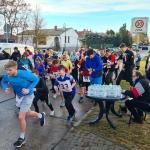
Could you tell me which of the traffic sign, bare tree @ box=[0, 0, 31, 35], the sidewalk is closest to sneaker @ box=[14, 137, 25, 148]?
the sidewalk

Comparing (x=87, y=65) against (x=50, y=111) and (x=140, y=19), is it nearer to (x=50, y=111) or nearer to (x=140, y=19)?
(x=50, y=111)

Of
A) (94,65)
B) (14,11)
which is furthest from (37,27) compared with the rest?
(94,65)

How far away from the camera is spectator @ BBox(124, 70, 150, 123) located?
878 centimetres

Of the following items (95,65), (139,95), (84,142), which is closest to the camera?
(84,142)

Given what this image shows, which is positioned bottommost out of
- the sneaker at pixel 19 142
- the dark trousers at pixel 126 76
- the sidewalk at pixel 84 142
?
the sidewalk at pixel 84 142

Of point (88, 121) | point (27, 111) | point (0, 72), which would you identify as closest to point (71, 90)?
point (88, 121)

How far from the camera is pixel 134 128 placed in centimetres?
908

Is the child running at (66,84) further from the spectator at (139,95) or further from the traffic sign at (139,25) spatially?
the traffic sign at (139,25)

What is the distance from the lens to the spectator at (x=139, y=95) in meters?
8.78

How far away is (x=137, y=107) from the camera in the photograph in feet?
30.3

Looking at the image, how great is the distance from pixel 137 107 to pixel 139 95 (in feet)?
1.38

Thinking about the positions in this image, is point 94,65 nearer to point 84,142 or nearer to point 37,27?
point 84,142

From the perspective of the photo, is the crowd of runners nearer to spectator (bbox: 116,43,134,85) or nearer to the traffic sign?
spectator (bbox: 116,43,134,85)

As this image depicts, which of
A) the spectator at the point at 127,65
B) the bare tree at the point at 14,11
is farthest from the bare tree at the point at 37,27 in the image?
the spectator at the point at 127,65
